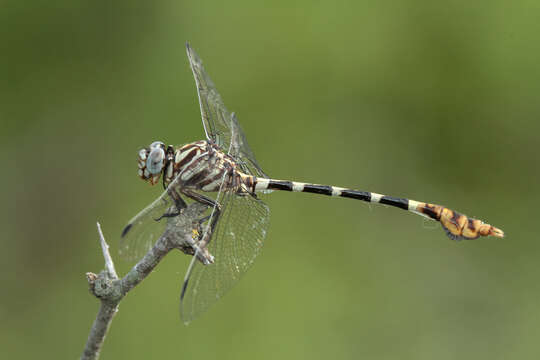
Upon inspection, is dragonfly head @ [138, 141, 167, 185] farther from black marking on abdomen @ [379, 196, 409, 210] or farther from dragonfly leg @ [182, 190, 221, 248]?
black marking on abdomen @ [379, 196, 409, 210]

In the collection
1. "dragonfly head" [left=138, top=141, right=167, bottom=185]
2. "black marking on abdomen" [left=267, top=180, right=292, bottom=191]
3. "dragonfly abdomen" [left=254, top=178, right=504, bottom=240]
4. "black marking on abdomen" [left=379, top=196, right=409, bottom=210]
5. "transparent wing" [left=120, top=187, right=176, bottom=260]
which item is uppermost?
"black marking on abdomen" [left=379, top=196, right=409, bottom=210]

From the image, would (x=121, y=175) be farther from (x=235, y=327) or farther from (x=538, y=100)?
(x=538, y=100)

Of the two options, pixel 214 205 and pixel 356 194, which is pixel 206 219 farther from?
pixel 356 194

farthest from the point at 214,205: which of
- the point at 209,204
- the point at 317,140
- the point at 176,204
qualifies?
the point at 317,140

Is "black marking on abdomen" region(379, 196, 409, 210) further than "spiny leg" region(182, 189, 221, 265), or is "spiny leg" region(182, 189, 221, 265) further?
"black marking on abdomen" region(379, 196, 409, 210)

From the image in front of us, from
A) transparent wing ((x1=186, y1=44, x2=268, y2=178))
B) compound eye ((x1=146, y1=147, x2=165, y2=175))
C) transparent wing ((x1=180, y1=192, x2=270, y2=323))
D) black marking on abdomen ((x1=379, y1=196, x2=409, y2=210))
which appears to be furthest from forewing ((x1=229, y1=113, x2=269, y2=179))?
black marking on abdomen ((x1=379, y1=196, x2=409, y2=210))

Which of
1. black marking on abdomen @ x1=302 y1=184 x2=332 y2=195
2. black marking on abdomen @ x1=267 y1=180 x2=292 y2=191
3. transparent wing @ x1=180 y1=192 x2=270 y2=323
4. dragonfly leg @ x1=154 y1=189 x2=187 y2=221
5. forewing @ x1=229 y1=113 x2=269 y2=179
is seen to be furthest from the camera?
black marking on abdomen @ x1=302 y1=184 x2=332 y2=195

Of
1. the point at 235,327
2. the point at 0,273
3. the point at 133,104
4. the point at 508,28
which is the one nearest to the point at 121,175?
the point at 133,104
